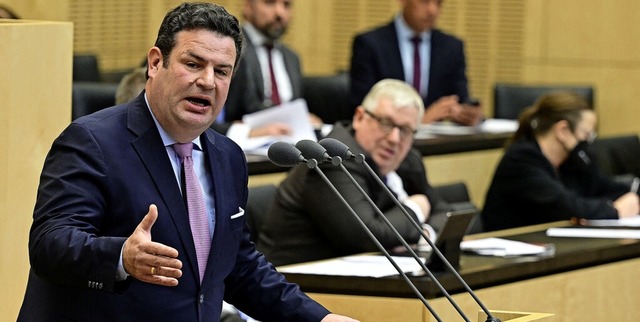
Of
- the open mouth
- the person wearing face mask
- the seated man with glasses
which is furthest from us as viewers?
the person wearing face mask

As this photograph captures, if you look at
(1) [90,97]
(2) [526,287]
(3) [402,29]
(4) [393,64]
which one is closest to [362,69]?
(4) [393,64]

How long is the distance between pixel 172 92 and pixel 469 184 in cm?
569

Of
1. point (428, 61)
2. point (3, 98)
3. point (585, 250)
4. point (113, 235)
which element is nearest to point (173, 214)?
point (113, 235)

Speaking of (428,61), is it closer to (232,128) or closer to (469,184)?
(469,184)

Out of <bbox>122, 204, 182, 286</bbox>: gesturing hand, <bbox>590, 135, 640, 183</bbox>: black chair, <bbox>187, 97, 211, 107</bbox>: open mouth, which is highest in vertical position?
<bbox>187, 97, 211, 107</bbox>: open mouth

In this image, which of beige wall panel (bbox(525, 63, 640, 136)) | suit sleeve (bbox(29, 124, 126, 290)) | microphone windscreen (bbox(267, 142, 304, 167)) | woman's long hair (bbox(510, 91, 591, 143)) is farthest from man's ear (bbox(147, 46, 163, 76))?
beige wall panel (bbox(525, 63, 640, 136))

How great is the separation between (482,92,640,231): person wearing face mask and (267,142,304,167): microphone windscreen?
3815 millimetres

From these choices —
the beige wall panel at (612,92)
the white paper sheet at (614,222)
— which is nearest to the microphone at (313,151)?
the white paper sheet at (614,222)

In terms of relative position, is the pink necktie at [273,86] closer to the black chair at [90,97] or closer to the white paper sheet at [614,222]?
the black chair at [90,97]

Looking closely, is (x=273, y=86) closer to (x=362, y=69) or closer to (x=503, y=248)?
(x=362, y=69)

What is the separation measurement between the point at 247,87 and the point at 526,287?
3737 mm

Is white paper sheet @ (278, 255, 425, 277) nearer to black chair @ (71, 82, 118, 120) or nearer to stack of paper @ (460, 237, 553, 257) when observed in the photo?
stack of paper @ (460, 237, 553, 257)

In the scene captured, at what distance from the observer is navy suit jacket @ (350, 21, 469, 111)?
8.88 meters

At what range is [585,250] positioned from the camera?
208 inches
